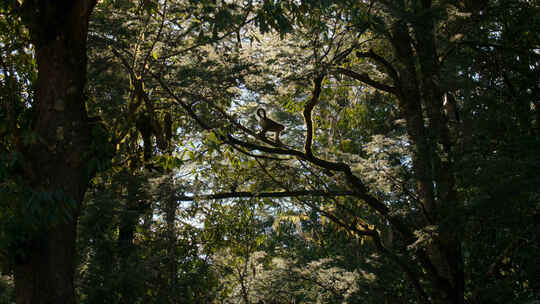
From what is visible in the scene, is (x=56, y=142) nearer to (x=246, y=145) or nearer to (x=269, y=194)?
(x=246, y=145)

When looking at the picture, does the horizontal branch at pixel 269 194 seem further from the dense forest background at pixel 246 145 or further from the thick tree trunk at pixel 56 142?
the thick tree trunk at pixel 56 142

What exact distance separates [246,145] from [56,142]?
112 inches

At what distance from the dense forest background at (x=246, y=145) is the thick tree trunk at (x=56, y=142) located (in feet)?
0.04

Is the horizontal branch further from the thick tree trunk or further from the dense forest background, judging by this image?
the thick tree trunk

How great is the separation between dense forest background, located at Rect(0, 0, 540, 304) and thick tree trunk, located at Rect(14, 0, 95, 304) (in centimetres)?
1

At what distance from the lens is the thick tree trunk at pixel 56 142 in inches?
133

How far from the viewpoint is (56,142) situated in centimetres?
366

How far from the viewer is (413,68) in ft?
26.5

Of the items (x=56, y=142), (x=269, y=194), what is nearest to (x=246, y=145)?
(x=269, y=194)

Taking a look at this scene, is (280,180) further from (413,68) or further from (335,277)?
(413,68)

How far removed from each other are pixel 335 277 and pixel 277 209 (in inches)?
60.9

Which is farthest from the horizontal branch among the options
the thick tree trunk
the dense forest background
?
the thick tree trunk

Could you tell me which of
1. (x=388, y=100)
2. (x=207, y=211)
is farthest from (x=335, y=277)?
(x=388, y=100)

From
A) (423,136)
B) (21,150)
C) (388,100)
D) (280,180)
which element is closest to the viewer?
(21,150)
